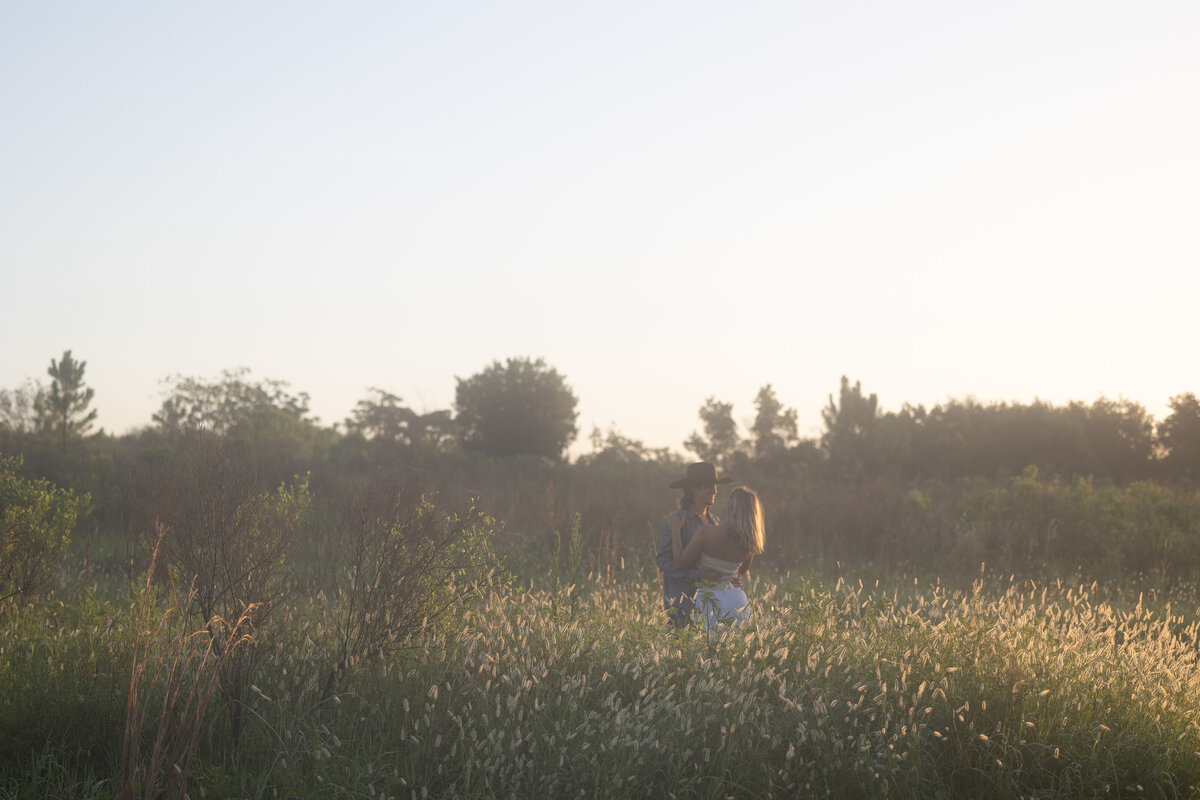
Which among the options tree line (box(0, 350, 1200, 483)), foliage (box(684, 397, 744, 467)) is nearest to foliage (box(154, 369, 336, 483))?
tree line (box(0, 350, 1200, 483))

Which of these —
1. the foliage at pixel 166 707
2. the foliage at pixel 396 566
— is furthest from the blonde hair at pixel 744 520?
the foliage at pixel 166 707

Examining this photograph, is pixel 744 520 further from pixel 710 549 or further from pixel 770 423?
pixel 770 423

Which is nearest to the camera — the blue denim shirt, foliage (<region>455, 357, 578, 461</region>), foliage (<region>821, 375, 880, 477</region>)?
the blue denim shirt

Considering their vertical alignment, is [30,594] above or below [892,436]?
below

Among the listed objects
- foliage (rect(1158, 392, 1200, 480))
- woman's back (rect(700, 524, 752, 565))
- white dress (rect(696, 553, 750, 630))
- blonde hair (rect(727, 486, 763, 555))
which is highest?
foliage (rect(1158, 392, 1200, 480))

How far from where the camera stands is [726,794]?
3369mm

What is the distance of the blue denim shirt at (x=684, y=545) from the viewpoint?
595 centimetres

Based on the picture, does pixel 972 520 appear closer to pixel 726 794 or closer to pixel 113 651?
pixel 726 794

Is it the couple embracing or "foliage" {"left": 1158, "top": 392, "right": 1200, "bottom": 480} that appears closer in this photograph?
the couple embracing

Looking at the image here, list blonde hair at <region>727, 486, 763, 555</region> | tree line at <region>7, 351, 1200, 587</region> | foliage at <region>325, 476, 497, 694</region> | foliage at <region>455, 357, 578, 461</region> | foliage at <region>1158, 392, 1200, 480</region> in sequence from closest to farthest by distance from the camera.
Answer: foliage at <region>325, 476, 497, 694</region> → blonde hair at <region>727, 486, 763, 555</region> → tree line at <region>7, 351, 1200, 587</region> → foliage at <region>1158, 392, 1200, 480</region> → foliage at <region>455, 357, 578, 461</region>

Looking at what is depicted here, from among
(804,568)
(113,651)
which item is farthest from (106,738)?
(804,568)

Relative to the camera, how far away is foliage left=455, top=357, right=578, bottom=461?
2967cm

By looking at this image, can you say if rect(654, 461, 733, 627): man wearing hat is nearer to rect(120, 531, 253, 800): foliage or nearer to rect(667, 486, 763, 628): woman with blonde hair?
rect(667, 486, 763, 628): woman with blonde hair

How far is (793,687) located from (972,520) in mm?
10199
